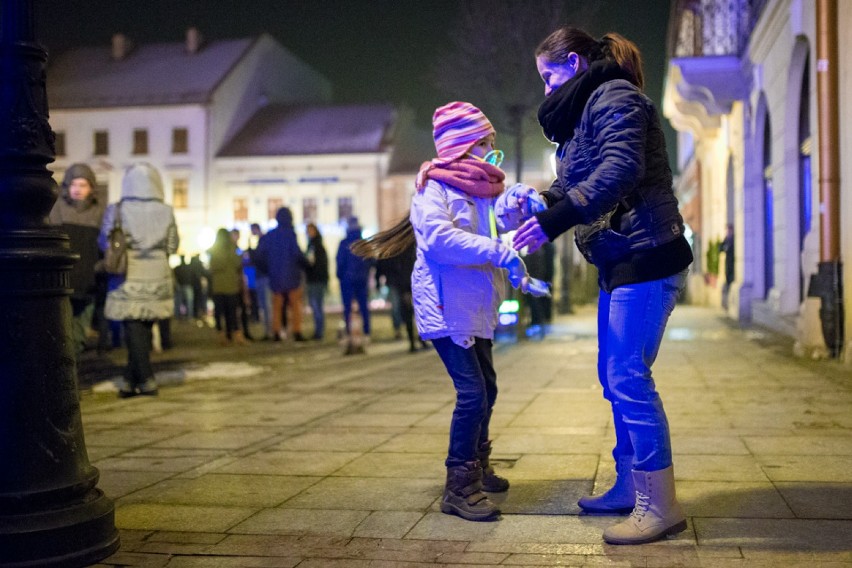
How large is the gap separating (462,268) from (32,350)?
1.80 m

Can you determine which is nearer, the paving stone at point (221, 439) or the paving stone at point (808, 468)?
the paving stone at point (808, 468)

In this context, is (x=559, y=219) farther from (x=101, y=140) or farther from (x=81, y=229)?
(x=101, y=140)

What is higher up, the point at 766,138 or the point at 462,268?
the point at 766,138

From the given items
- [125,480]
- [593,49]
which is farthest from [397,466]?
[593,49]

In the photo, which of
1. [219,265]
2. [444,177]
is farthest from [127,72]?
[444,177]

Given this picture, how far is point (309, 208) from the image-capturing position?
5684 cm

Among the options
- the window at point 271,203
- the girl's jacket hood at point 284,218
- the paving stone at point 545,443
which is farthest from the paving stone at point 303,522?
the window at point 271,203

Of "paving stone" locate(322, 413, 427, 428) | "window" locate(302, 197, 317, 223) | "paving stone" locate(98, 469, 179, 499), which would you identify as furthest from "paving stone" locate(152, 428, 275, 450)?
"window" locate(302, 197, 317, 223)

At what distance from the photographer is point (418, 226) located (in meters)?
4.66

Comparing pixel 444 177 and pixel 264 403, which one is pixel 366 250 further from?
pixel 264 403

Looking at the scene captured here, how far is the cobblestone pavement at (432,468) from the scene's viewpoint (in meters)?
4.00

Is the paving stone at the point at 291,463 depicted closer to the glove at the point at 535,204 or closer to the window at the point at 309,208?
the glove at the point at 535,204

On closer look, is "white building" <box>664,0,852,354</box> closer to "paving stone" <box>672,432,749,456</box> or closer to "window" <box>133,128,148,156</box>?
"paving stone" <box>672,432,749,456</box>

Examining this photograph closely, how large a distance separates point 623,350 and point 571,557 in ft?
2.66
